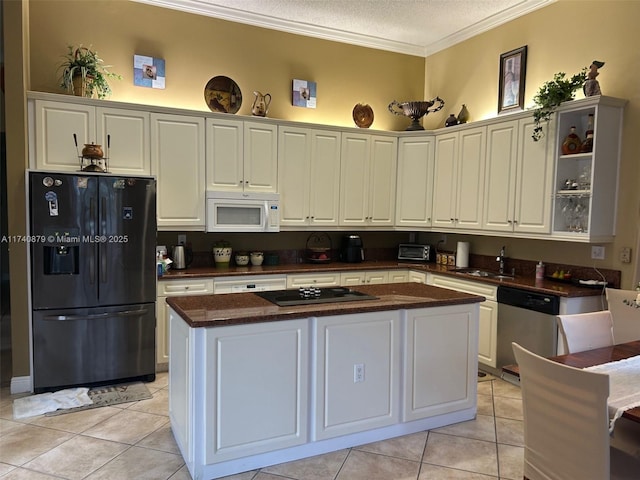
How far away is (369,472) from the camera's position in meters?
2.54

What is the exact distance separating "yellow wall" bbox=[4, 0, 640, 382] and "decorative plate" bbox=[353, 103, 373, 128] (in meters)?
0.14

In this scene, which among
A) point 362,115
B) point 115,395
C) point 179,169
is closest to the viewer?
point 115,395

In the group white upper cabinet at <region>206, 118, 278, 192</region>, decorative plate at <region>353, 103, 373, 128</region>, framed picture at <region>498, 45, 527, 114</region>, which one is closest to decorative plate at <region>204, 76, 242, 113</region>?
white upper cabinet at <region>206, 118, 278, 192</region>

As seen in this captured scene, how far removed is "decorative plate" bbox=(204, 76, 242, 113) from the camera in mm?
4566

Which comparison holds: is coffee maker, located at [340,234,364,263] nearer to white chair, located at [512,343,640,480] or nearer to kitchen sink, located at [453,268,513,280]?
kitchen sink, located at [453,268,513,280]

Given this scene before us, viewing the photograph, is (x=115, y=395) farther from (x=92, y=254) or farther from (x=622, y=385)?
(x=622, y=385)

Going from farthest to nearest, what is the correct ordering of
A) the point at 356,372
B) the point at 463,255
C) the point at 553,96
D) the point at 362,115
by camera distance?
the point at 362,115 < the point at 463,255 < the point at 553,96 < the point at 356,372

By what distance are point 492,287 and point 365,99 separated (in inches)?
107

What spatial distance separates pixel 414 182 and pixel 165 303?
296 centimetres

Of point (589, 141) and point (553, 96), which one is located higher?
point (553, 96)

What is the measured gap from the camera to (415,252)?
5445 mm

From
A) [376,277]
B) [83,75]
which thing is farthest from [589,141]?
[83,75]

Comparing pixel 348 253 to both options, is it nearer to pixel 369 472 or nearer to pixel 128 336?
pixel 128 336

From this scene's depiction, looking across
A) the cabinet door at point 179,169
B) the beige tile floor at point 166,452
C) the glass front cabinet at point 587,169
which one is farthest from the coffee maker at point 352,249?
the beige tile floor at point 166,452
